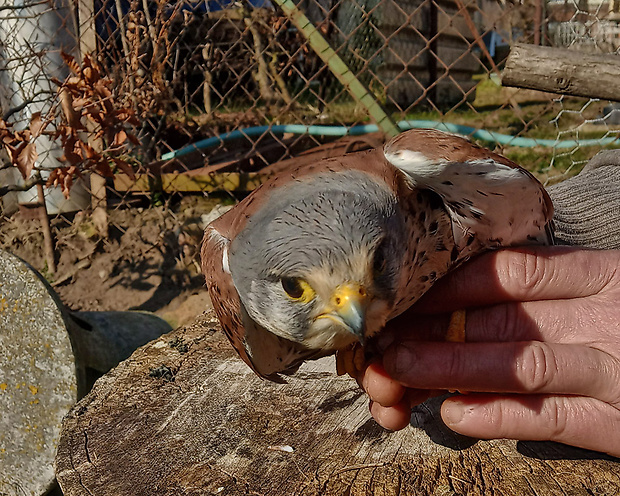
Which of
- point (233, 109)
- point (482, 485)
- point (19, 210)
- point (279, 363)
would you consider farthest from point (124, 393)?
point (233, 109)

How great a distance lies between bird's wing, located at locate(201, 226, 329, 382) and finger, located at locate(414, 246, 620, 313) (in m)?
0.54

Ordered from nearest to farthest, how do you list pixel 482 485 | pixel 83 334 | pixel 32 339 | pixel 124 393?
pixel 482 485, pixel 124 393, pixel 32 339, pixel 83 334

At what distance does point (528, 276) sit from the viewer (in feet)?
6.75

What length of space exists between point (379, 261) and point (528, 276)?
0.64 metres

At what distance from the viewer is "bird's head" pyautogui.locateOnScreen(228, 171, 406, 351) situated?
1.66m

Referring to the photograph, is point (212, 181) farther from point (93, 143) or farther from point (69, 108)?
point (69, 108)

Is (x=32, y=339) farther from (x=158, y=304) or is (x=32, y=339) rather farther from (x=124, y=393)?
(x=158, y=304)

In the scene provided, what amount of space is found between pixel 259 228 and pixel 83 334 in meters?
2.80

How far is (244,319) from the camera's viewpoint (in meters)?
2.04

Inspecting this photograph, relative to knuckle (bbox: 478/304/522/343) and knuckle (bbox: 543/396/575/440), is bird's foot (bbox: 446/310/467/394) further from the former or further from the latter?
knuckle (bbox: 543/396/575/440)

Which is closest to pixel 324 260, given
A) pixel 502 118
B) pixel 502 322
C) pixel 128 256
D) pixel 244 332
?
pixel 244 332

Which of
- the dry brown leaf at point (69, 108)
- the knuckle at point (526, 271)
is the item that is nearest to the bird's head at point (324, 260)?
the knuckle at point (526, 271)

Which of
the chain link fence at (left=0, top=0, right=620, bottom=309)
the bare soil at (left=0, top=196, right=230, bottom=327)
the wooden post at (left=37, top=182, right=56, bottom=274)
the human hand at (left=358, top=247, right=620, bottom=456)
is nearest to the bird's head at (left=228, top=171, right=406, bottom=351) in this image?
the human hand at (left=358, top=247, right=620, bottom=456)

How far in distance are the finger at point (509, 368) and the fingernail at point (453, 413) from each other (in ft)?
0.26
